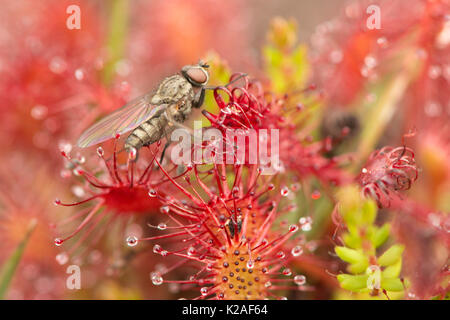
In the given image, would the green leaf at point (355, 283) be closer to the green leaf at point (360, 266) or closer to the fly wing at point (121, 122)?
the green leaf at point (360, 266)

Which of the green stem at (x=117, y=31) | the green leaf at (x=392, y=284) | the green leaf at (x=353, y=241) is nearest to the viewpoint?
the green leaf at (x=392, y=284)

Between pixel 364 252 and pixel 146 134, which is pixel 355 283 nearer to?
pixel 364 252

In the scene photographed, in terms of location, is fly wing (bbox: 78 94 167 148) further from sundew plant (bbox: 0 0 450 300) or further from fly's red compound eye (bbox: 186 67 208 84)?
fly's red compound eye (bbox: 186 67 208 84)

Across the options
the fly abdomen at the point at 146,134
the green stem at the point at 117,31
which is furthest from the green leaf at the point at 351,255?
the green stem at the point at 117,31

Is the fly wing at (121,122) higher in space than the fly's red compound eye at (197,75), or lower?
lower

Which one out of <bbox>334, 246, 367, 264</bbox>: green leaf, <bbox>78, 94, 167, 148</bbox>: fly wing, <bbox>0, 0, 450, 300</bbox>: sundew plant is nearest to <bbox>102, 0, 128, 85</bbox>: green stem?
<bbox>0, 0, 450, 300</bbox>: sundew plant

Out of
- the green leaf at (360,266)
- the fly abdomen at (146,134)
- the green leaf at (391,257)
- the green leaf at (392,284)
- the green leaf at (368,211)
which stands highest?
the fly abdomen at (146,134)

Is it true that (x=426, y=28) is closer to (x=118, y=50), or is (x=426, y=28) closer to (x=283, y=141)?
(x=283, y=141)
